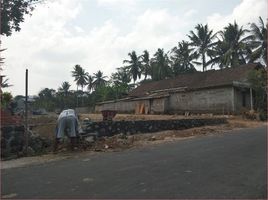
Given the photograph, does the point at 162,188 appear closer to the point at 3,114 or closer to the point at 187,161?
the point at 187,161

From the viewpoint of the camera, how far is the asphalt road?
6.26m

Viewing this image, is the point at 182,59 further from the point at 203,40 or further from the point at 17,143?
the point at 17,143

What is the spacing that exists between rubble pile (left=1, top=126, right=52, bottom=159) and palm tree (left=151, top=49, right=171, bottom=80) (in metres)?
51.9

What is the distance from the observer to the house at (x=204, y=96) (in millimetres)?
34094

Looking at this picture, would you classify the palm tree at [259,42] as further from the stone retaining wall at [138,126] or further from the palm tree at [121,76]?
the palm tree at [121,76]

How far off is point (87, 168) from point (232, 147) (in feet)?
17.0

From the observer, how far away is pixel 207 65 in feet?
181

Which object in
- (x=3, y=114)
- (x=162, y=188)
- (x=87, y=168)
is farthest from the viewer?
(x=3, y=114)

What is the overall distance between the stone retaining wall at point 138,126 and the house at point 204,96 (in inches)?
461

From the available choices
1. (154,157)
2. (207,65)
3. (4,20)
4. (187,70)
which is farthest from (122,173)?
(187,70)

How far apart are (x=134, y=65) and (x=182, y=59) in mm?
12227

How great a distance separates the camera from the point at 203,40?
56.0 m

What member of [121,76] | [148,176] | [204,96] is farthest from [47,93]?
[148,176]

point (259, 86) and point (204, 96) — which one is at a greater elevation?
point (259, 86)
